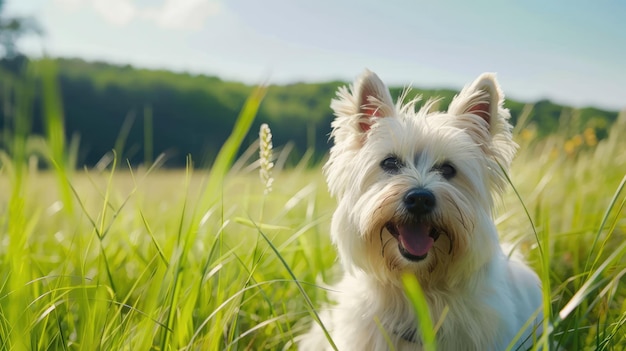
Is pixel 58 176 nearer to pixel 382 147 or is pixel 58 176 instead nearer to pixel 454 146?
pixel 382 147

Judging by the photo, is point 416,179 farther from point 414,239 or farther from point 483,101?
point 483,101

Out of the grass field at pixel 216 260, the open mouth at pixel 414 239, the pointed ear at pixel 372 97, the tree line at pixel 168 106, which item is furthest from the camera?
the tree line at pixel 168 106

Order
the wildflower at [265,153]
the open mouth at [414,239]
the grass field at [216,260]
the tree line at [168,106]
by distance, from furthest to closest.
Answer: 1. the tree line at [168,106]
2. the open mouth at [414,239]
3. the wildflower at [265,153]
4. the grass field at [216,260]

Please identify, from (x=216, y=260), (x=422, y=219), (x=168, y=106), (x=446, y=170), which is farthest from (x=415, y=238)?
(x=168, y=106)

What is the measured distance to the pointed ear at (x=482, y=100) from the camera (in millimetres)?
3117

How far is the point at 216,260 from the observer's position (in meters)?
2.65

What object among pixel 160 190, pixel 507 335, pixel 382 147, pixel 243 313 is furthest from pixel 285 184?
pixel 160 190

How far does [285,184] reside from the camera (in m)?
5.31

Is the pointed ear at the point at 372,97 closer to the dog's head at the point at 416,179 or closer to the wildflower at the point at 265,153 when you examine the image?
the dog's head at the point at 416,179

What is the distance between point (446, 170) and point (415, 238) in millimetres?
448

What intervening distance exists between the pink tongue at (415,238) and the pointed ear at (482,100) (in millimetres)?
762

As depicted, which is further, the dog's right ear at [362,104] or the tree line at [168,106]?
the tree line at [168,106]

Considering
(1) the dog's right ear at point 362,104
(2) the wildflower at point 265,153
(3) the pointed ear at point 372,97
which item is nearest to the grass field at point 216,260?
(2) the wildflower at point 265,153

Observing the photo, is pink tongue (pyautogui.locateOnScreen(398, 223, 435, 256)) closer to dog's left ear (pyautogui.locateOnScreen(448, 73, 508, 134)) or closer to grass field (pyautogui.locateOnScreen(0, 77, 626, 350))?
grass field (pyautogui.locateOnScreen(0, 77, 626, 350))
